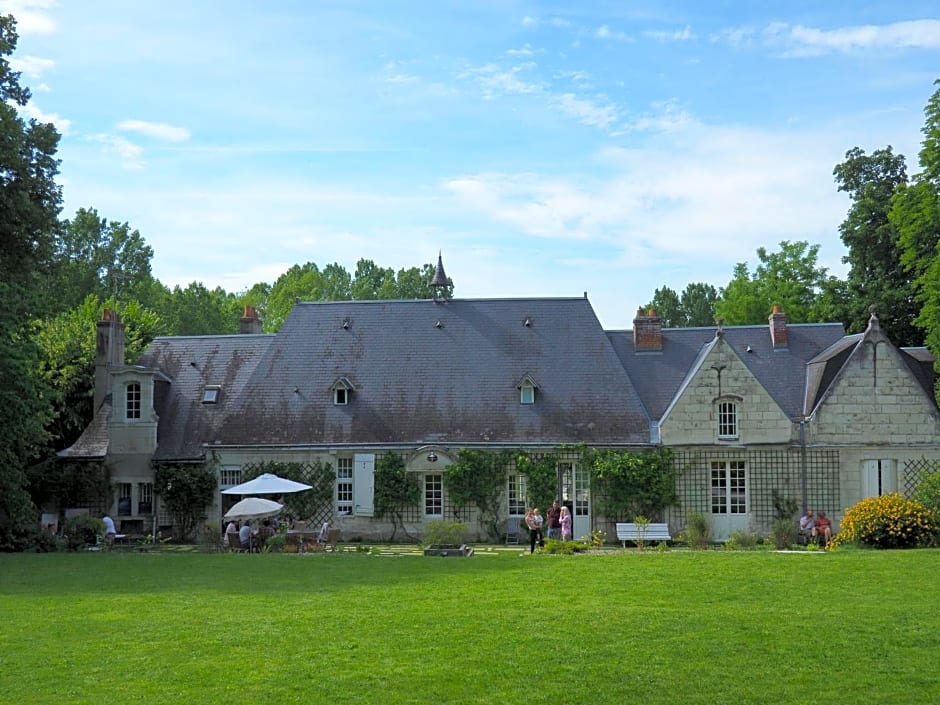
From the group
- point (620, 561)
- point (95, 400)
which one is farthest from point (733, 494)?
point (95, 400)

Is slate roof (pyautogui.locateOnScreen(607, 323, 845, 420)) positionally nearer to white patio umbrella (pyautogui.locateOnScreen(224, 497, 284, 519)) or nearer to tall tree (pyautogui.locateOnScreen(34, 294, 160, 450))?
white patio umbrella (pyautogui.locateOnScreen(224, 497, 284, 519))

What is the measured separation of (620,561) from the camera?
21281mm

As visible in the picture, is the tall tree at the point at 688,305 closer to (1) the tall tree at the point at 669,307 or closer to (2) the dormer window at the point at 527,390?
(1) the tall tree at the point at 669,307

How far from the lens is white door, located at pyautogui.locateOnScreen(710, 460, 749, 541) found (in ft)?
98.8

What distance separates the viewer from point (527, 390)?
105 ft

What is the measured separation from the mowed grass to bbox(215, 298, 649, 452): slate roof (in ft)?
39.0

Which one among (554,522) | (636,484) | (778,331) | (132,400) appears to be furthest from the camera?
(778,331)

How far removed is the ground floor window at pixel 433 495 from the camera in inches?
1221

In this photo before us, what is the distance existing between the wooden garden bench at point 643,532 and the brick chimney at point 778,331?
357 inches

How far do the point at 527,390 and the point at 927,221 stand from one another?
12.6 meters

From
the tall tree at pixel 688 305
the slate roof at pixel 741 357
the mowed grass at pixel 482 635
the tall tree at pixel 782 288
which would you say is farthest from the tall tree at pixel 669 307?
the mowed grass at pixel 482 635

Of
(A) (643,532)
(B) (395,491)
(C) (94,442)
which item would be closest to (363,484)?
(B) (395,491)

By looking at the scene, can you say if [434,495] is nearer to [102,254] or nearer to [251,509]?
[251,509]

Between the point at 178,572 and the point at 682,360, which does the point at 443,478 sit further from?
the point at 178,572
